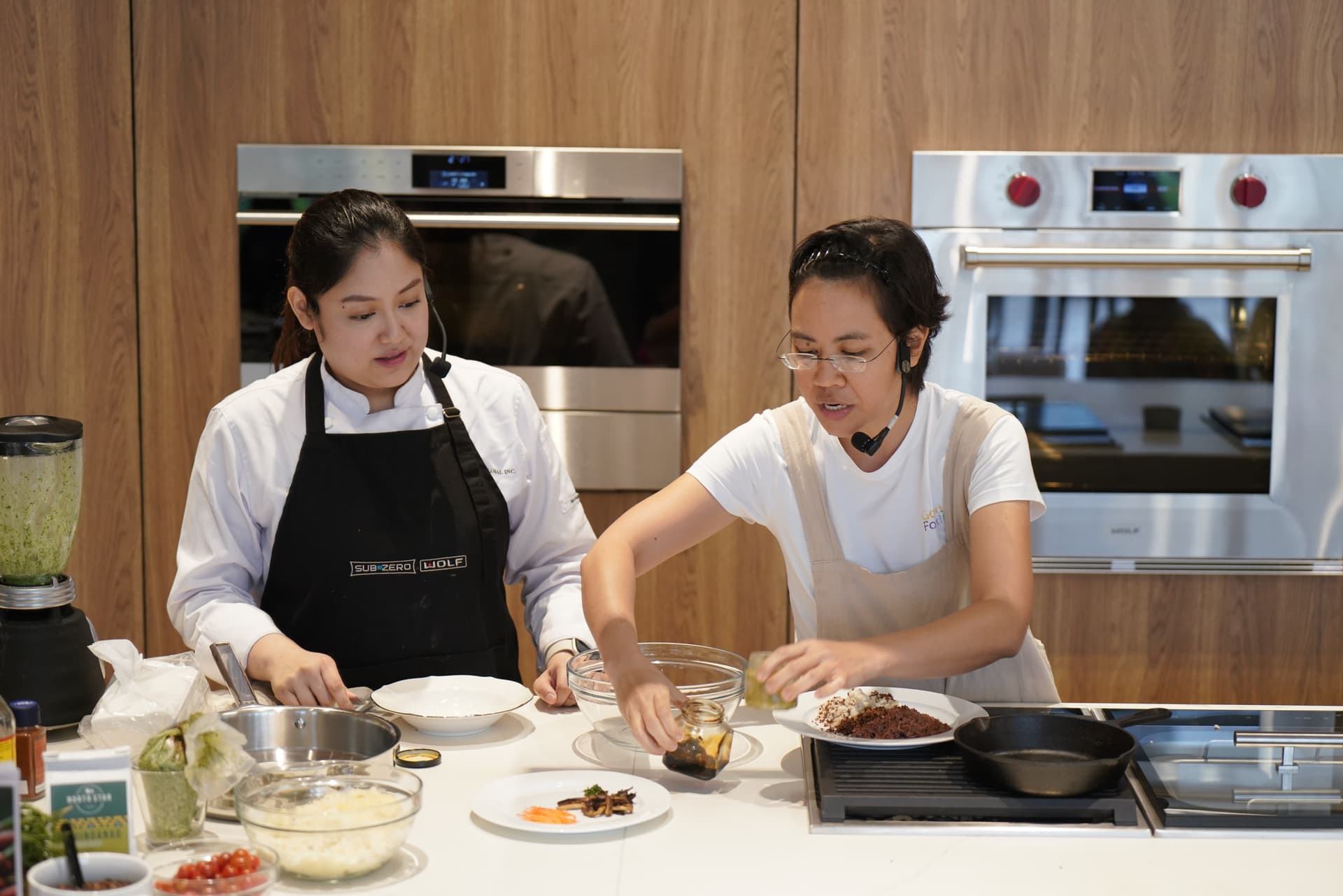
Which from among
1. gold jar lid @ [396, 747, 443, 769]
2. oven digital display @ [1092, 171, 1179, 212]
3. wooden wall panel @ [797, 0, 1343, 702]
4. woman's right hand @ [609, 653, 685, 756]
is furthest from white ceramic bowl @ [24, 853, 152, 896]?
oven digital display @ [1092, 171, 1179, 212]

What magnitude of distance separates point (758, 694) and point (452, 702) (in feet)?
1.41

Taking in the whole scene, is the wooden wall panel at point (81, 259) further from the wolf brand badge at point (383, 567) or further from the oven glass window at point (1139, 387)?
the oven glass window at point (1139, 387)

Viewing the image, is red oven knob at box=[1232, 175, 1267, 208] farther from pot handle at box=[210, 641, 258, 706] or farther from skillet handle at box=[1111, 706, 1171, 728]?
pot handle at box=[210, 641, 258, 706]

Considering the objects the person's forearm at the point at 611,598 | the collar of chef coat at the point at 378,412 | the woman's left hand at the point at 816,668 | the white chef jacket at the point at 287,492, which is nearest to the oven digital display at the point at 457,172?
the white chef jacket at the point at 287,492

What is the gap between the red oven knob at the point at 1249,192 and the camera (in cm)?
296

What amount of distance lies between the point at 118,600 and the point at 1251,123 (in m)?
2.77

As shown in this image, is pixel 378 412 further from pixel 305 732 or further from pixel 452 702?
pixel 305 732

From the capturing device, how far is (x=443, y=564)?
2.15 metres

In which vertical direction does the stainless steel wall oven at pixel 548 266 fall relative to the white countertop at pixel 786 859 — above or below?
above

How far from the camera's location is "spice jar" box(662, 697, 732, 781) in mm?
1565

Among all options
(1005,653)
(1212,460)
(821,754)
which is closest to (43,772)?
(821,754)

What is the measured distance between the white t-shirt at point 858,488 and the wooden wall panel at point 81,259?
64.9 inches

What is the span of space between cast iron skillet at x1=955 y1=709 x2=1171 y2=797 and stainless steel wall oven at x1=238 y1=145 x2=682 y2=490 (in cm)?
155

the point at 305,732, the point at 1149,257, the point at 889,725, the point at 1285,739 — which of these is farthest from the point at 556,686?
the point at 1149,257
